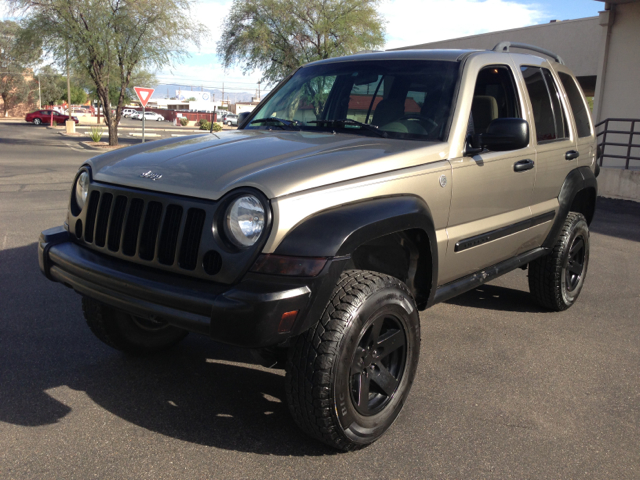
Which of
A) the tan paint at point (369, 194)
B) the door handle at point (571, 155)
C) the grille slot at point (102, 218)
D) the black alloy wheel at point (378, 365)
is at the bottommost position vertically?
the black alloy wheel at point (378, 365)

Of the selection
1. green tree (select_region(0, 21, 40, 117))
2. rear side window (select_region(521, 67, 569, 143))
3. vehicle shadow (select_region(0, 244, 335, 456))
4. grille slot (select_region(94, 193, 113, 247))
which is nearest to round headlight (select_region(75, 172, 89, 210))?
→ grille slot (select_region(94, 193, 113, 247))

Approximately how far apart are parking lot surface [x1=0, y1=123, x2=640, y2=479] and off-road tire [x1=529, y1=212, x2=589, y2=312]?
0.54ft

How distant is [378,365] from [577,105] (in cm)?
347

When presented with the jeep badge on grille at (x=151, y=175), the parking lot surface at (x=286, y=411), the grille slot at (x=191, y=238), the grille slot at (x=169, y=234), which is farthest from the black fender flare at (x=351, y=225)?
the parking lot surface at (x=286, y=411)

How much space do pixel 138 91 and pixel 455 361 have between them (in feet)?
66.2

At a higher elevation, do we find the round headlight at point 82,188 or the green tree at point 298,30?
the green tree at point 298,30

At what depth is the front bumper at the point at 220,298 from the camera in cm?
251

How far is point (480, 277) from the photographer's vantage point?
4.04 m

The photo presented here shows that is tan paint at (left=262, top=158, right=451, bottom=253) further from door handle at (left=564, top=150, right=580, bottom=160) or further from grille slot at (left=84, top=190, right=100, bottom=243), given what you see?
door handle at (left=564, top=150, right=580, bottom=160)

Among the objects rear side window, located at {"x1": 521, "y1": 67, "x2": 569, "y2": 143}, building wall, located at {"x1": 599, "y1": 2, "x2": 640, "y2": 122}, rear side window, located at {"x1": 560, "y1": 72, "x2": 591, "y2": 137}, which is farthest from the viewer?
building wall, located at {"x1": 599, "y1": 2, "x2": 640, "y2": 122}

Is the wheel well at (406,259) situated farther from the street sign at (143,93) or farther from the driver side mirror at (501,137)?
the street sign at (143,93)

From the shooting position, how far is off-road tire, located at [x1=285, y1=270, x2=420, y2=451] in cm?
273

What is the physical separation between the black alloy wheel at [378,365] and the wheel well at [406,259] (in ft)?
1.27

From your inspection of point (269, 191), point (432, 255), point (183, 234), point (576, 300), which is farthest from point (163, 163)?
point (576, 300)
